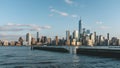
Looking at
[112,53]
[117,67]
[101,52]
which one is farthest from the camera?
[101,52]

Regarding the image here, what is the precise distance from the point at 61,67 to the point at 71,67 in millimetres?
2021

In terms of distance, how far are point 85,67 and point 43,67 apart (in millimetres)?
8514

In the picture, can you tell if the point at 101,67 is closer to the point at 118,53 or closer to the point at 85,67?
the point at 85,67

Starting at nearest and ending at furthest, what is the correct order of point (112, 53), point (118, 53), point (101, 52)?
point (118, 53) < point (112, 53) < point (101, 52)

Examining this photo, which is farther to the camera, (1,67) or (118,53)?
(118,53)

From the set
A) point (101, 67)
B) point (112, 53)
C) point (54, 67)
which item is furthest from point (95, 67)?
point (112, 53)

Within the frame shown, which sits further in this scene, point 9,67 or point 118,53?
point 118,53

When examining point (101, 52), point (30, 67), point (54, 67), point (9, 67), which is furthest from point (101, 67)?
point (101, 52)

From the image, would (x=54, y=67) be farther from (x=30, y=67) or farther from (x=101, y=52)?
(x=101, y=52)

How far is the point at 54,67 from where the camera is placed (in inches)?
1736

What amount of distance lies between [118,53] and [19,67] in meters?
39.1

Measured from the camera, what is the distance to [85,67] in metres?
44.3

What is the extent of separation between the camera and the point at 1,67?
43.9 metres

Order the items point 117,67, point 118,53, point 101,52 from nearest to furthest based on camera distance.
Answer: point 117,67, point 118,53, point 101,52
